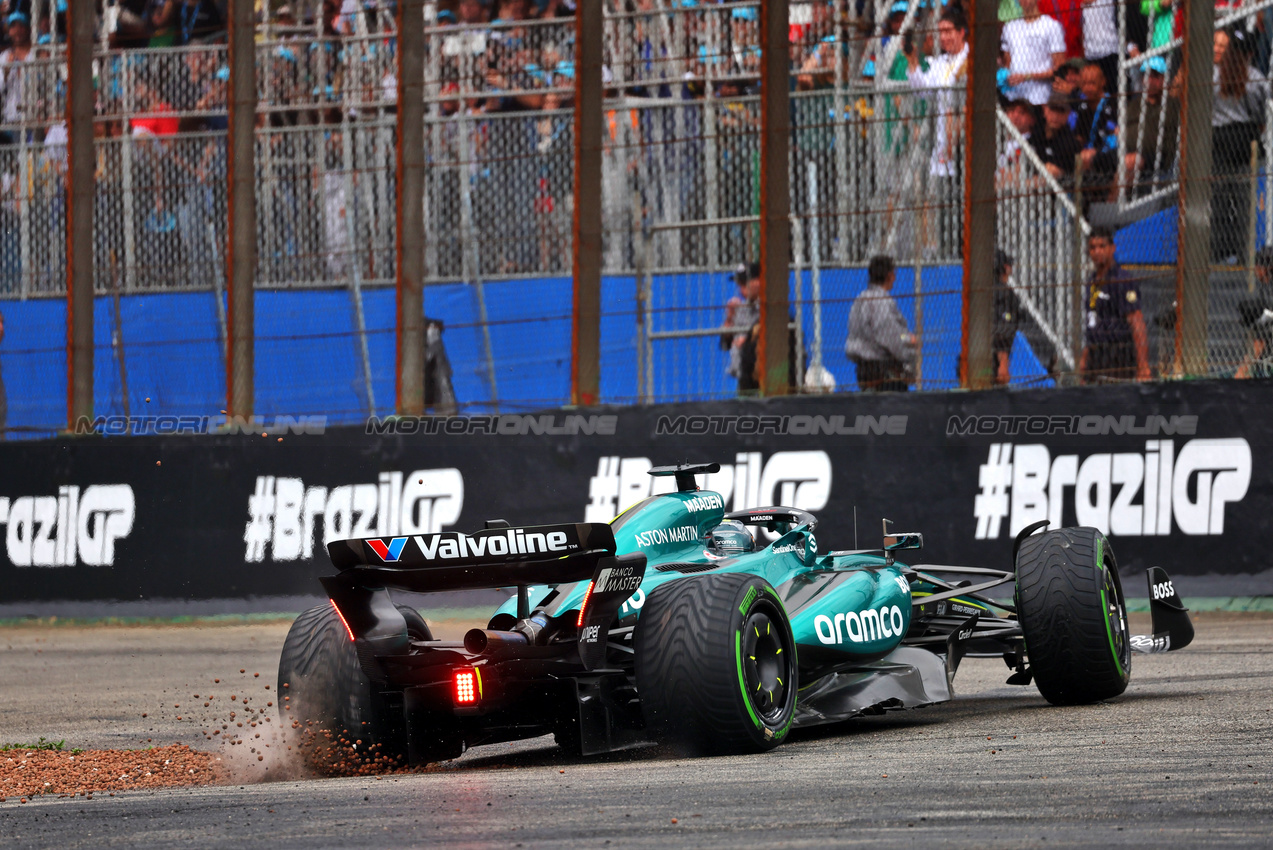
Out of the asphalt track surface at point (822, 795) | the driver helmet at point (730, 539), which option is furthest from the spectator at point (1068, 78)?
the driver helmet at point (730, 539)

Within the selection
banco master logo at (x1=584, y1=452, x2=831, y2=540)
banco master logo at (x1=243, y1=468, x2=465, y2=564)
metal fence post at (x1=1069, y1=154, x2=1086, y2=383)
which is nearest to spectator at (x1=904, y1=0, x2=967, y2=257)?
metal fence post at (x1=1069, y1=154, x2=1086, y2=383)

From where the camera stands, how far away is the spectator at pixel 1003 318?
12969 millimetres

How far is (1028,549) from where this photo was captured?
8.20 m

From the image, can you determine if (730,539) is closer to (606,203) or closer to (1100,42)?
(1100,42)

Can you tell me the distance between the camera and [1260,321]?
1243 centimetres

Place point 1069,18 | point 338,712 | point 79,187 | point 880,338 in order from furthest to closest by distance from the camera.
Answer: point 79,187
point 880,338
point 1069,18
point 338,712

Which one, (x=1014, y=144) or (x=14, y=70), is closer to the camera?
(x=1014, y=144)

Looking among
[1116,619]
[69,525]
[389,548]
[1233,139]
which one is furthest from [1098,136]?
[69,525]

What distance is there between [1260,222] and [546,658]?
796 cm

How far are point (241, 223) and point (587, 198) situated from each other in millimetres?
3232

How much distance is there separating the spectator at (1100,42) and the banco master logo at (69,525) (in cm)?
867

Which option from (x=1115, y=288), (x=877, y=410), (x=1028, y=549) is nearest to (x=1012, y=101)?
(x=1115, y=288)

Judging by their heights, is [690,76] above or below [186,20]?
below

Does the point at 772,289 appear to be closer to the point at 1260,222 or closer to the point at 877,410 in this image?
the point at 877,410
